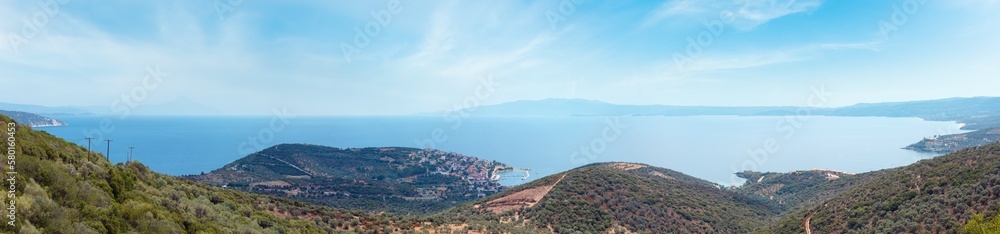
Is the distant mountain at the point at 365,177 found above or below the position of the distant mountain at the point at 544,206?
below

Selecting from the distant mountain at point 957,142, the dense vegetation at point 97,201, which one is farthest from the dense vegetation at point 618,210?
the distant mountain at point 957,142

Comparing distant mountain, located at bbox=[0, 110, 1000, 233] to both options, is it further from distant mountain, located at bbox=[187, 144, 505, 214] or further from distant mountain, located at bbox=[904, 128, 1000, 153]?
distant mountain, located at bbox=[904, 128, 1000, 153]

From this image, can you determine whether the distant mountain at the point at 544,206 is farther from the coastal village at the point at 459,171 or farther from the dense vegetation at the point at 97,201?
the coastal village at the point at 459,171

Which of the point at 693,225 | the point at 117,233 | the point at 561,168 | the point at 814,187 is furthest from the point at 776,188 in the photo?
the point at 117,233

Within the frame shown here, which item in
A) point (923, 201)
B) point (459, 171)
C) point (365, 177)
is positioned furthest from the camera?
point (459, 171)

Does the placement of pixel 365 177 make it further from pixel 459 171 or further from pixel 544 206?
pixel 544 206

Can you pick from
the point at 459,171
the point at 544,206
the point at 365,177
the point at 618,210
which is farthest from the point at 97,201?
the point at 459,171

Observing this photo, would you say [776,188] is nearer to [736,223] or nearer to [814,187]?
[814,187]

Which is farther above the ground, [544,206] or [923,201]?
[923,201]
